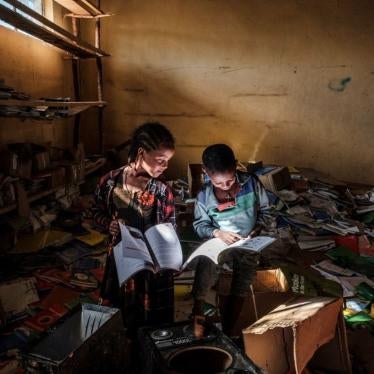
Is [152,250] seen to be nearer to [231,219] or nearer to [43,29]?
[231,219]

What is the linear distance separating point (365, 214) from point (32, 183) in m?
3.43

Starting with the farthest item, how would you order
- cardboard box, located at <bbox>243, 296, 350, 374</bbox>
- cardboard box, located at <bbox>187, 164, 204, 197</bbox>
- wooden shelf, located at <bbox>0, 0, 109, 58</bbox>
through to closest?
1. cardboard box, located at <bbox>187, 164, 204, 197</bbox>
2. wooden shelf, located at <bbox>0, 0, 109, 58</bbox>
3. cardboard box, located at <bbox>243, 296, 350, 374</bbox>

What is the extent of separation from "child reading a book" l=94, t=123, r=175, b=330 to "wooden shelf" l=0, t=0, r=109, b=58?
4.49ft

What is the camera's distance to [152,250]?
5.41ft

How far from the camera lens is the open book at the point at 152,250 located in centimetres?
153

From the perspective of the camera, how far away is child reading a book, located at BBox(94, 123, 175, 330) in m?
1.76

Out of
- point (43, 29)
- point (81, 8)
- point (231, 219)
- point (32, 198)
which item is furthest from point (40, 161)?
point (231, 219)

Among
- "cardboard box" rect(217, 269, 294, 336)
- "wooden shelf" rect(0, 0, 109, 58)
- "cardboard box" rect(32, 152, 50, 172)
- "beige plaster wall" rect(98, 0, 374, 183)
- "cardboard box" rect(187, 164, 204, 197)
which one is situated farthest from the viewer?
"beige plaster wall" rect(98, 0, 374, 183)

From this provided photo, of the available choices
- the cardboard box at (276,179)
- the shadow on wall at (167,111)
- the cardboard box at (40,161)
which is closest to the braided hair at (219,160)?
the cardboard box at (40,161)

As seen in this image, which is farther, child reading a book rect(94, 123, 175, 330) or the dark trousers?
the dark trousers

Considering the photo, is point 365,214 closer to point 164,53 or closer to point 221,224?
point 221,224

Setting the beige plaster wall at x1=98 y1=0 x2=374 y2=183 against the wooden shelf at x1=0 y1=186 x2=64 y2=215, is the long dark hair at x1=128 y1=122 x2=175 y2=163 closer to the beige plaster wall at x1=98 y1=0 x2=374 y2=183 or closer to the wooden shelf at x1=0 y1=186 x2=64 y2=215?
the wooden shelf at x1=0 y1=186 x2=64 y2=215

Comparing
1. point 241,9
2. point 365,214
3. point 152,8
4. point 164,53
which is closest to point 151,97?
point 164,53

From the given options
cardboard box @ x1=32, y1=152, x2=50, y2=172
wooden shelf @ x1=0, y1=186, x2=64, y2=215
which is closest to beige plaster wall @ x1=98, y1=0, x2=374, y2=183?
cardboard box @ x1=32, y1=152, x2=50, y2=172
